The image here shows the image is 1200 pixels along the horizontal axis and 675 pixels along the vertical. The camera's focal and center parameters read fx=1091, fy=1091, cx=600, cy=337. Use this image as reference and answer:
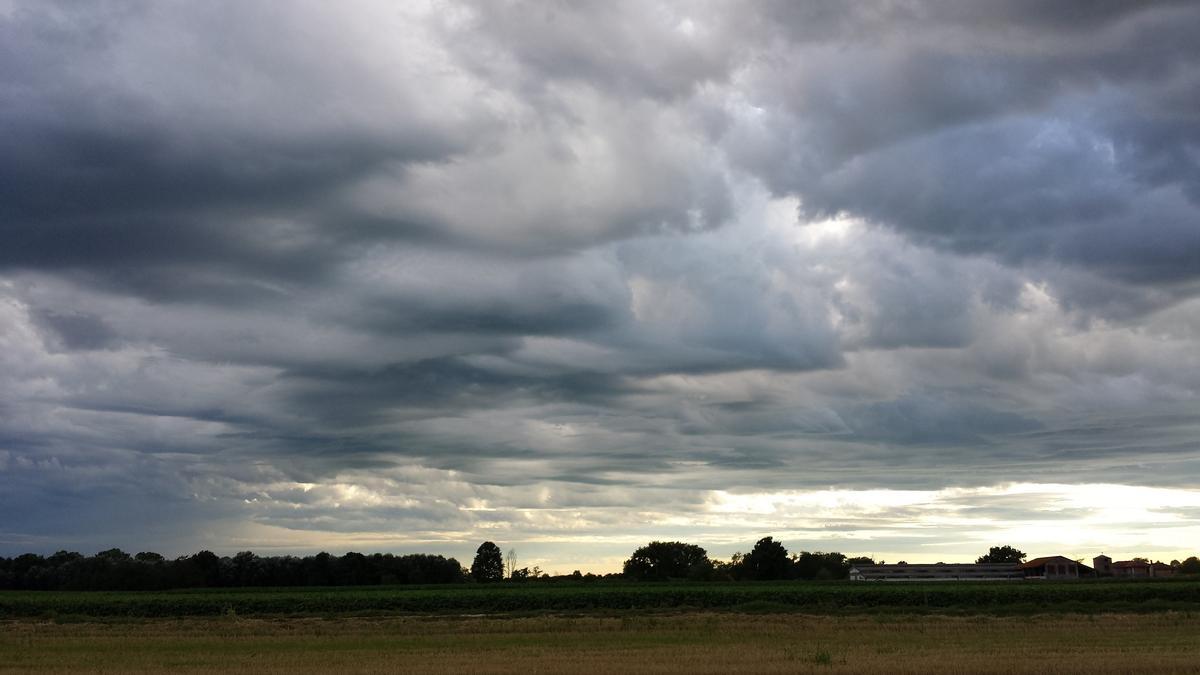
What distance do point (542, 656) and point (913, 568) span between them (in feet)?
536

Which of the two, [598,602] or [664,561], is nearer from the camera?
[598,602]

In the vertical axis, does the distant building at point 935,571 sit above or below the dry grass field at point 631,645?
above

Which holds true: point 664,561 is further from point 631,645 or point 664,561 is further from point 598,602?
point 631,645

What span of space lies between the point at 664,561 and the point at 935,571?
4743cm

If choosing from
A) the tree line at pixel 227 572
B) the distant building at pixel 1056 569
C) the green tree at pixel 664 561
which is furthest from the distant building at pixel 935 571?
the tree line at pixel 227 572

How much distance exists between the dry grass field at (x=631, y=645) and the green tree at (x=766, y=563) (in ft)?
338

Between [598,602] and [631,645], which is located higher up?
[598,602]

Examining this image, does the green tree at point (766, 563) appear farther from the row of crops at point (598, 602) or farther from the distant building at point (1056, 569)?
the row of crops at point (598, 602)

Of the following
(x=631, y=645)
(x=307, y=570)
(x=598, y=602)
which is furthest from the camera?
(x=307, y=570)

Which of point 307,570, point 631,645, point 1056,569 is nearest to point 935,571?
point 1056,569

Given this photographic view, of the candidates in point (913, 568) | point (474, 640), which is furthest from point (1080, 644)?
point (913, 568)

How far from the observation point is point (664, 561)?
622 ft

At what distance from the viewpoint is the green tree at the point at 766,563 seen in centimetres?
17188

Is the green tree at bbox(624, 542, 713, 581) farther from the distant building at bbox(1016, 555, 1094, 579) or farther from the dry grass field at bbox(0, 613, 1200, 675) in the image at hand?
the dry grass field at bbox(0, 613, 1200, 675)
